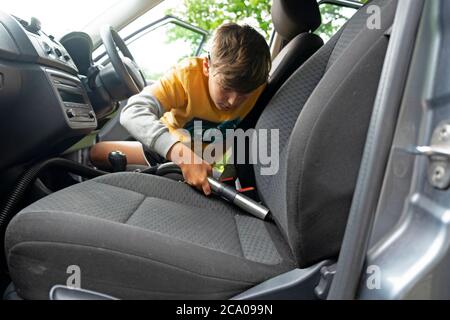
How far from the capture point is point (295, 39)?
107cm

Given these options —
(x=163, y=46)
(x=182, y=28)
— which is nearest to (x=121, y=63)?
(x=182, y=28)

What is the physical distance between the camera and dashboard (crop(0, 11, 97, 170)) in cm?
86

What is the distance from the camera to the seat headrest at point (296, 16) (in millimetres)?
1044

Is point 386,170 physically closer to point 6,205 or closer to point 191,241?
point 191,241

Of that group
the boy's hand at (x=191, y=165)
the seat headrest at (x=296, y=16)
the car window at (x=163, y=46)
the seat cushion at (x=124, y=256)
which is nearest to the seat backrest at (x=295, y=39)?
the seat headrest at (x=296, y=16)

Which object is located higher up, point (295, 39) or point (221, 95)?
point (295, 39)

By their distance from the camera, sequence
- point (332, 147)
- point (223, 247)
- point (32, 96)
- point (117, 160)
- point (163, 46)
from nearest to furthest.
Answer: point (332, 147), point (223, 247), point (32, 96), point (117, 160), point (163, 46)

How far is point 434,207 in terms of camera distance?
0.52 metres

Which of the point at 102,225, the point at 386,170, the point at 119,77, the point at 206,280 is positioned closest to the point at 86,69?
the point at 119,77

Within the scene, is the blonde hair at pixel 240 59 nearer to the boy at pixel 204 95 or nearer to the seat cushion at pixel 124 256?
the boy at pixel 204 95

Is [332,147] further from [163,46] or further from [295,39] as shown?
[163,46]

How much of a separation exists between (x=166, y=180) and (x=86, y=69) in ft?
1.88

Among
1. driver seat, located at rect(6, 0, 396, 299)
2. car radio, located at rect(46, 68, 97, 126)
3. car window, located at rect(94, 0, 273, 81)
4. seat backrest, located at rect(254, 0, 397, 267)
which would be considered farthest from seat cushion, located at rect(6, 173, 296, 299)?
car window, located at rect(94, 0, 273, 81)

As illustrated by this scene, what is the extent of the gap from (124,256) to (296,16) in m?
0.80
